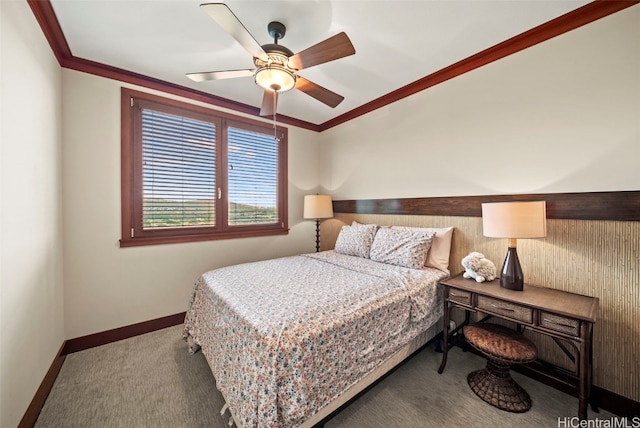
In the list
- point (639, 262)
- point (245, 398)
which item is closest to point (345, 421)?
point (245, 398)

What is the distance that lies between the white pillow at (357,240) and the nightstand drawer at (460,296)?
980 mm

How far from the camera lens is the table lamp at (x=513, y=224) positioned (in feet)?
5.29

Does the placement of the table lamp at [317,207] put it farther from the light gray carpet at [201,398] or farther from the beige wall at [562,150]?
the light gray carpet at [201,398]

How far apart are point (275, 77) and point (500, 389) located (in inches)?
107

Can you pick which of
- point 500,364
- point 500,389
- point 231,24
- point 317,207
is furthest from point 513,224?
point 317,207

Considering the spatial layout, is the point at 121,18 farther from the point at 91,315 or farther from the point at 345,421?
the point at 345,421

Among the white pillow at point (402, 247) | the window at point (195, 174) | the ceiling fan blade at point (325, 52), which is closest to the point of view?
the ceiling fan blade at point (325, 52)

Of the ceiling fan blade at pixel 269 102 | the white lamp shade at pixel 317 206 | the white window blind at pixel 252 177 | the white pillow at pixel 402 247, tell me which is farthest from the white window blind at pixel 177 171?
the white pillow at pixel 402 247

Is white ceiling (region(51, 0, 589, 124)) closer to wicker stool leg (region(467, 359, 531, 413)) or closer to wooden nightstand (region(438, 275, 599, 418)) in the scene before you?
wooden nightstand (region(438, 275, 599, 418))

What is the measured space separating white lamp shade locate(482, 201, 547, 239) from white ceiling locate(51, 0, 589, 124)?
1352 millimetres

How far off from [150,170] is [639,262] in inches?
158

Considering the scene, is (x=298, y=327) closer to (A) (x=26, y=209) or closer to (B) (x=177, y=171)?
(A) (x=26, y=209)

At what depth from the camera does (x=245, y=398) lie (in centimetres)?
120

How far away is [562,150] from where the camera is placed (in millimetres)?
1800
